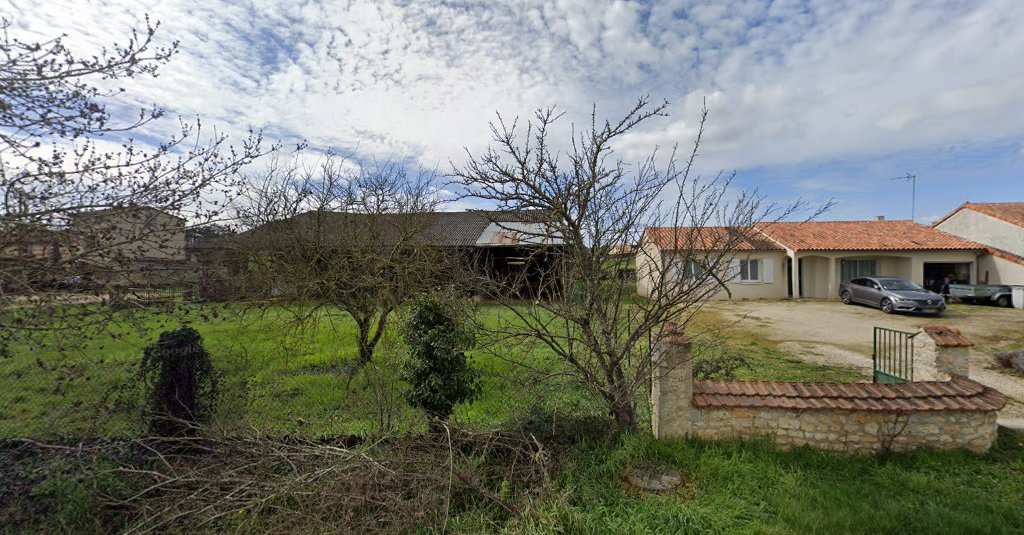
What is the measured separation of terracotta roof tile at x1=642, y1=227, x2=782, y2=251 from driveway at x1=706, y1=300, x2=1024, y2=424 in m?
4.54

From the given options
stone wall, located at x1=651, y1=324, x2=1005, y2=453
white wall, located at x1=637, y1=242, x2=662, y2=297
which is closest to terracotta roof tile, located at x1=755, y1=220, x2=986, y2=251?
stone wall, located at x1=651, y1=324, x2=1005, y2=453

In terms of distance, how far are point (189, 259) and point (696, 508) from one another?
18.7 feet

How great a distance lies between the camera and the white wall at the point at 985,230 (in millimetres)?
19578

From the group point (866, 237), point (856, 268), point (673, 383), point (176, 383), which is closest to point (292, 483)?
point (176, 383)

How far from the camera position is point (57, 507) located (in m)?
3.87

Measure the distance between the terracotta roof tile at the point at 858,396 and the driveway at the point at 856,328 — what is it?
2.08m

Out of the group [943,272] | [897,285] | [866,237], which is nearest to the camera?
[897,285]

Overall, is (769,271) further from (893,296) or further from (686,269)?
(686,269)

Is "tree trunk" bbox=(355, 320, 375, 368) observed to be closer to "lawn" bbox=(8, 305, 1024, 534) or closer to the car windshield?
"lawn" bbox=(8, 305, 1024, 534)

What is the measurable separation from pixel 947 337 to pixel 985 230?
25262 mm

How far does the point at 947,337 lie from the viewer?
4914mm

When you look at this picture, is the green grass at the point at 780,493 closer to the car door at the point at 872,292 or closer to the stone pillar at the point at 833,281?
the car door at the point at 872,292

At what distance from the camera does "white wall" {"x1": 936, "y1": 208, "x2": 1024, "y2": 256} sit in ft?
64.2

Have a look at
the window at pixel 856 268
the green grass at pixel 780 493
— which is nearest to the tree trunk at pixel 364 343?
the green grass at pixel 780 493
